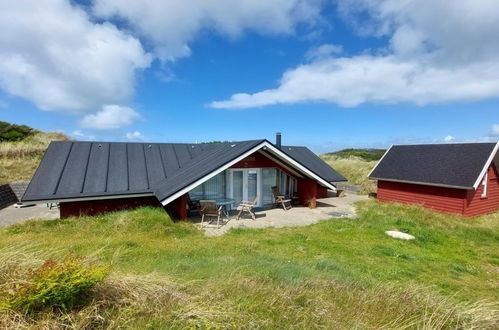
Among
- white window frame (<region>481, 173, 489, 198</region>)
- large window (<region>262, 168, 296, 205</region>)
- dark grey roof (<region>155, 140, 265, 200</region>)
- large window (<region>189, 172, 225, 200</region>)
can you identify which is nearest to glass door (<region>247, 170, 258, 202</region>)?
large window (<region>262, 168, 296, 205</region>)

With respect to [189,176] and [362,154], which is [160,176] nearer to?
[189,176]

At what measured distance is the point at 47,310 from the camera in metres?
2.53

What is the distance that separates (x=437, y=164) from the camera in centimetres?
1527

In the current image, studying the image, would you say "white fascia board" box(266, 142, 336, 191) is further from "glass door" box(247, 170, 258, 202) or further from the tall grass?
the tall grass

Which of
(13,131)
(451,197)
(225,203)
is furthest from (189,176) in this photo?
(13,131)

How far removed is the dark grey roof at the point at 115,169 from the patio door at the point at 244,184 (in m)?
1.50

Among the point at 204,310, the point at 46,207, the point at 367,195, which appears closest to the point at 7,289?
the point at 204,310

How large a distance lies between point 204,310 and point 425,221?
12391 mm

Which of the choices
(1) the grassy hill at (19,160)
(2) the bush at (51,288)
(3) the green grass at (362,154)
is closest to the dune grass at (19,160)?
(1) the grassy hill at (19,160)

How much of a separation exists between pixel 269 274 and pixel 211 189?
887 centimetres

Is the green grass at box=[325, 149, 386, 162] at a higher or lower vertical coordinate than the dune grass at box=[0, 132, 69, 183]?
higher

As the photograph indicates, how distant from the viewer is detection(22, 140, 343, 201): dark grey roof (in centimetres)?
1016

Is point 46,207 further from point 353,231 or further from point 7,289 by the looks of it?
point 353,231

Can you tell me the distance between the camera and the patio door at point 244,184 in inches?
524
